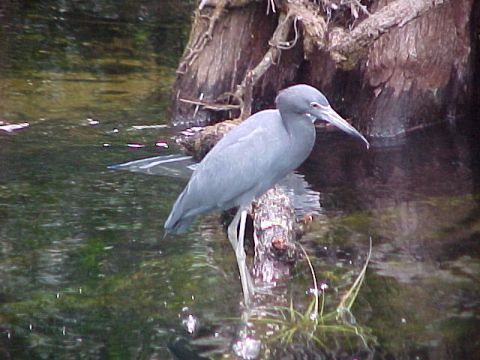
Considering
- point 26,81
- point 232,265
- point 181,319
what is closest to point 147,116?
point 26,81

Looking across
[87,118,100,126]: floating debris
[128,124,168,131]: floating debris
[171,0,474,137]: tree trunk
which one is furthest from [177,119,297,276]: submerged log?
[87,118,100,126]: floating debris

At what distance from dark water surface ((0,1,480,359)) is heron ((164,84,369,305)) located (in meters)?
0.37

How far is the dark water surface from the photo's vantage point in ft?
17.6

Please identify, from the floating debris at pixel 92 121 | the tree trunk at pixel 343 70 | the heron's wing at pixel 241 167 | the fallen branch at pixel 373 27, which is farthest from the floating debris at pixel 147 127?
the heron's wing at pixel 241 167

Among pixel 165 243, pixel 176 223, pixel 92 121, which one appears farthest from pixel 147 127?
pixel 176 223

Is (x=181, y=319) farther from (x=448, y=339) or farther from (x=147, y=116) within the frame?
(x=147, y=116)

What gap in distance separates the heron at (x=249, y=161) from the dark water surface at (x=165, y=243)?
1.21ft

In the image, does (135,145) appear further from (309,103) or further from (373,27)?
(309,103)

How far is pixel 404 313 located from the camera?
18.6 ft

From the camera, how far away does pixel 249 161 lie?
234 inches

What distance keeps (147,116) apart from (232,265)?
12.1ft

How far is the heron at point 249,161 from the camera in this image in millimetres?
5848

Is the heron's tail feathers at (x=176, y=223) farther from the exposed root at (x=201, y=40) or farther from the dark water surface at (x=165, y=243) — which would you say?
the exposed root at (x=201, y=40)

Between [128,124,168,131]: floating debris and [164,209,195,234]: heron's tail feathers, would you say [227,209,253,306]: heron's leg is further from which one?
[128,124,168,131]: floating debris
